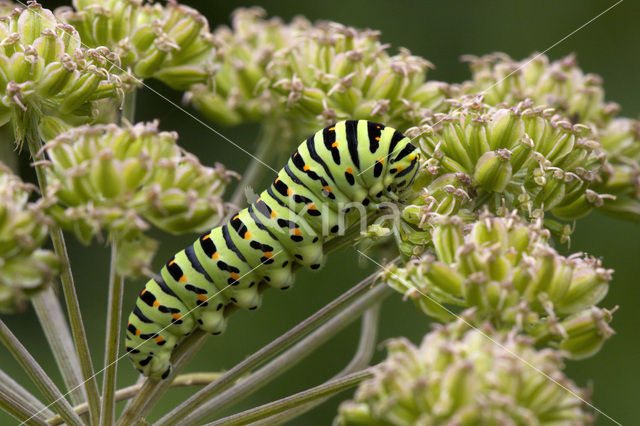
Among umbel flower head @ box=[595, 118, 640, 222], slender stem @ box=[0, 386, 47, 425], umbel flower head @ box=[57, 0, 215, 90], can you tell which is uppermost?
umbel flower head @ box=[595, 118, 640, 222]

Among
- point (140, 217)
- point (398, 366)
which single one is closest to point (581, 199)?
point (398, 366)

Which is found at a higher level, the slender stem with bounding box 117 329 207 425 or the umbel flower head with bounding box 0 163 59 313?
the umbel flower head with bounding box 0 163 59 313

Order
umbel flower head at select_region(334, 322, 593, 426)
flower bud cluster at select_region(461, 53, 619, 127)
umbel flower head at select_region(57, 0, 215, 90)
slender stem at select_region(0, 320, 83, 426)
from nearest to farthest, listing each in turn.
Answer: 1. umbel flower head at select_region(334, 322, 593, 426)
2. slender stem at select_region(0, 320, 83, 426)
3. umbel flower head at select_region(57, 0, 215, 90)
4. flower bud cluster at select_region(461, 53, 619, 127)

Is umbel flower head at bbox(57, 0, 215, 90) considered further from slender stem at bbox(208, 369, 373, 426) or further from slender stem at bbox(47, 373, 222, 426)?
slender stem at bbox(208, 369, 373, 426)

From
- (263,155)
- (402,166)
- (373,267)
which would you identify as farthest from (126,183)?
(373,267)

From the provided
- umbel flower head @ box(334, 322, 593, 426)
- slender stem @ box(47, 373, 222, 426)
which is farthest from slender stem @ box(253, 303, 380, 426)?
umbel flower head @ box(334, 322, 593, 426)

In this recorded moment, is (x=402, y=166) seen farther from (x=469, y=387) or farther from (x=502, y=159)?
(x=469, y=387)
